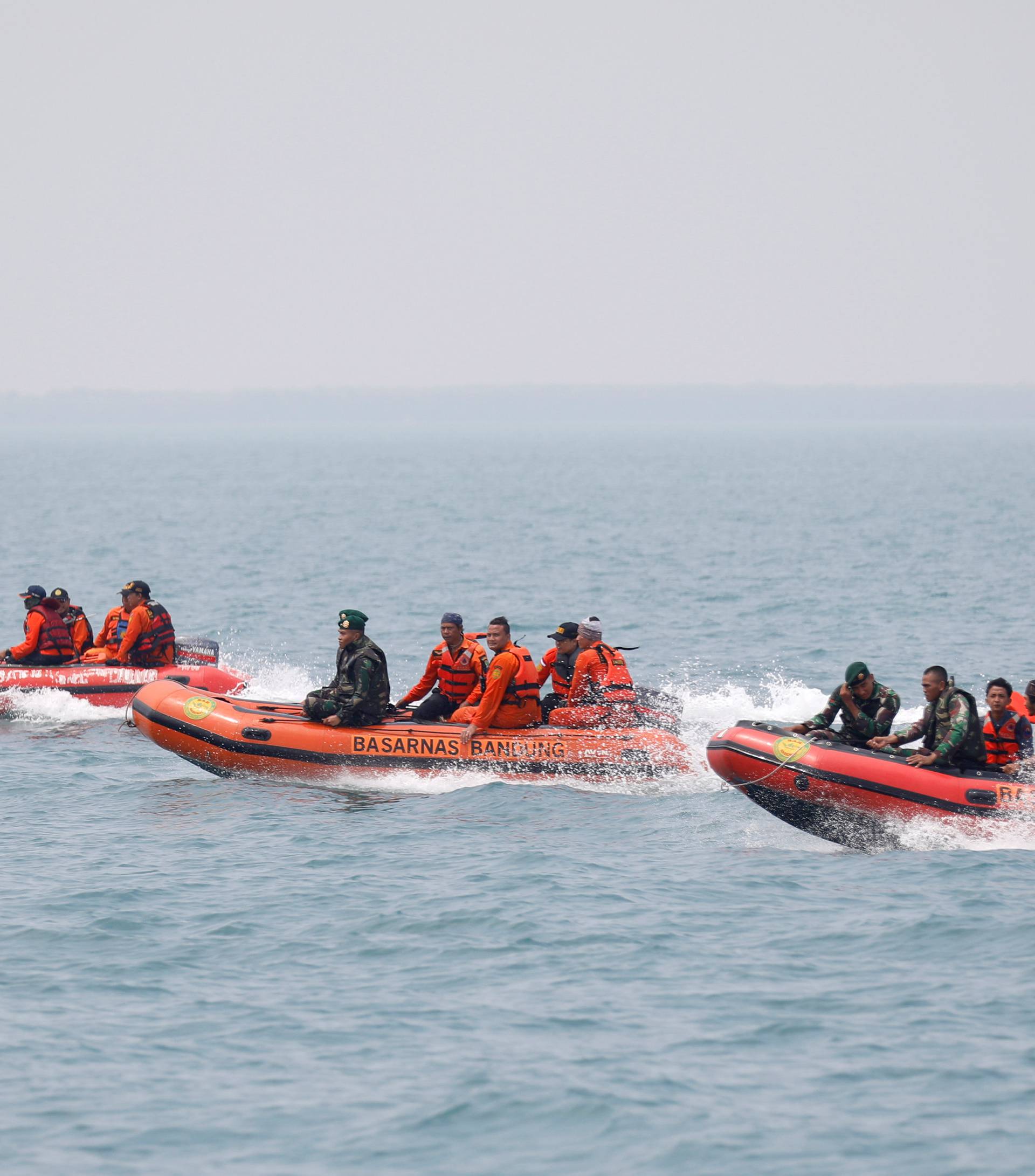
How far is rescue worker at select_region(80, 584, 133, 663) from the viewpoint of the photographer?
21.8 m

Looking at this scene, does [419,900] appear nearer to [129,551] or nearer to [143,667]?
[143,667]

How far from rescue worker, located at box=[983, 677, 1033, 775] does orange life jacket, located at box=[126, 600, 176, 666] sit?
11.3m

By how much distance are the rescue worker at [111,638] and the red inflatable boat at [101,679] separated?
1.07ft

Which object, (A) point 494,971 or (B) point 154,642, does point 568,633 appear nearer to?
(A) point 494,971

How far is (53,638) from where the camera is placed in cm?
2169

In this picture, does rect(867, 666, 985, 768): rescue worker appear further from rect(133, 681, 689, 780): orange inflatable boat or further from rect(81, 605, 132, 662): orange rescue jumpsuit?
rect(81, 605, 132, 662): orange rescue jumpsuit

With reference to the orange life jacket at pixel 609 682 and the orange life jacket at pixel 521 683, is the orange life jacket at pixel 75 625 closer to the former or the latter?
the orange life jacket at pixel 521 683

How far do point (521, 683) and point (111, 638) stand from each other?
7.79 m

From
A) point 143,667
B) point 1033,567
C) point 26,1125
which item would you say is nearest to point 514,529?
point 1033,567

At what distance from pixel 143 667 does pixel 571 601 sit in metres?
15.1

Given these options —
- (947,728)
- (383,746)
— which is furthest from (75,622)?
(947,728)

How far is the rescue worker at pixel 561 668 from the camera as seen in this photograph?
696 inches

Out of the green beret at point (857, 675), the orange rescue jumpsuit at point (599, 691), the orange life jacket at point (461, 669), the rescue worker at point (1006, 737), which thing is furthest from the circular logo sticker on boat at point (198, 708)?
the rescue worker at point (1006, 737)

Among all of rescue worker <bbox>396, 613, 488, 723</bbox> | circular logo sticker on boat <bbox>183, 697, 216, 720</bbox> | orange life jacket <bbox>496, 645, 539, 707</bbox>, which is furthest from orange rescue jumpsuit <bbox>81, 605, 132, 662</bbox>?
orange life jacket <bbox>496, 645, 539, 707</bbox>
